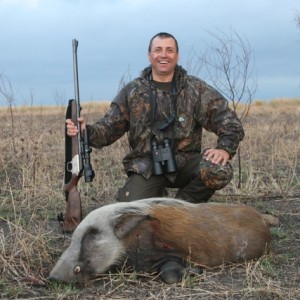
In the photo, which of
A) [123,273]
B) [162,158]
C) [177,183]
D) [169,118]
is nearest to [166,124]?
[169,118]

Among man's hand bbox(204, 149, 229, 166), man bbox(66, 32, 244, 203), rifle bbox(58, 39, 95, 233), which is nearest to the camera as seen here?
rifle bbox(58, 39, 95, 233)

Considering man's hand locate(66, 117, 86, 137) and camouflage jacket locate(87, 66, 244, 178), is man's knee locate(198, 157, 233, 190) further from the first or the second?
man's hand locate(66, 117, 86, 137)

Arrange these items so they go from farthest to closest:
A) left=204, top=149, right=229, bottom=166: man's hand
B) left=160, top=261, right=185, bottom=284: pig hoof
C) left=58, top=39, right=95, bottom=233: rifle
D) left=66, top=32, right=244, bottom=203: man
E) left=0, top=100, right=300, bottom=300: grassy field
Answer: left=66, top=32, right=244, bottom=203: man, left=204, top=149, right=229, bottom=166: man's hand, left=58, top=39, right=95, bottom=233: rifle, left=160, top=261, right=185, bottom=284: pig hoof, left=0, top=100, right=300, bottom=300: grassy field

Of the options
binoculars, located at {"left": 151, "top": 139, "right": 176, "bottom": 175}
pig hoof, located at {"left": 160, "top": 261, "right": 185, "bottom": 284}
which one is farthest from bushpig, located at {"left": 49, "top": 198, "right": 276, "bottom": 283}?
binoculars, located at {"left": 151, "top": 139, "right": 176, "bottom": 175}

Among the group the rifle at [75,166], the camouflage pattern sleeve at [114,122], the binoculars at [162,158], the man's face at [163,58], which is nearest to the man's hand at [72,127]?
the rifle at [75,166]

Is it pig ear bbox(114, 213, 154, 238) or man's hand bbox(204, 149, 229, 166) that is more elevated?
man's hand bbox(204, 149, 229, 166)

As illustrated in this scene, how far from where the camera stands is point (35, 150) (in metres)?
8.89

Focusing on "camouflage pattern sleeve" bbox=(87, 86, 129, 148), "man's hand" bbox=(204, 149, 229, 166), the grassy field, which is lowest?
the grassy field

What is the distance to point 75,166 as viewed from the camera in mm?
5625

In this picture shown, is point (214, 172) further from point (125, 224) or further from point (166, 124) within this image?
point (125, 224)

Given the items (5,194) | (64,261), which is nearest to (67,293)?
(64,261)

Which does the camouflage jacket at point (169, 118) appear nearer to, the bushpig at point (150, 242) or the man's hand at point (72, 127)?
the man's hand at point (72, 127)

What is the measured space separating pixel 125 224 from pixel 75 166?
1574mm

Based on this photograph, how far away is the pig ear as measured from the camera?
418 centimetres
